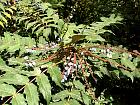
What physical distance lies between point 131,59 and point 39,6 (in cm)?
121

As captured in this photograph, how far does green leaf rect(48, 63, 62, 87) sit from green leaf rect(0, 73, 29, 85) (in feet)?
0.54

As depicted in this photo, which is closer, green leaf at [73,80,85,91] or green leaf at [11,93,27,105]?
green leaf at [11,93,27,105]

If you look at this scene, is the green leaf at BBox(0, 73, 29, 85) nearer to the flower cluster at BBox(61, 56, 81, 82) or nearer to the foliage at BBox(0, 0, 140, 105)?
the foliage at BBox(0, 0, 140, 105)

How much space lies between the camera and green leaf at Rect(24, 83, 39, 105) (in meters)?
1.76

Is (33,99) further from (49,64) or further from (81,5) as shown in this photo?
(81,5)

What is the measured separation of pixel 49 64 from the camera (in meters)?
2.00

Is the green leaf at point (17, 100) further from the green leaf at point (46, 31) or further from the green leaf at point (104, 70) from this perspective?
the green leaf at point (46, 31)

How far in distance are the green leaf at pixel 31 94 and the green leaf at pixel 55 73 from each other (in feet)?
0.44

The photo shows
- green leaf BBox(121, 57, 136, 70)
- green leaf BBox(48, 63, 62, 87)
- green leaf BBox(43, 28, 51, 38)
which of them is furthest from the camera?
green leaf BBox(43, 28, 51, 38)

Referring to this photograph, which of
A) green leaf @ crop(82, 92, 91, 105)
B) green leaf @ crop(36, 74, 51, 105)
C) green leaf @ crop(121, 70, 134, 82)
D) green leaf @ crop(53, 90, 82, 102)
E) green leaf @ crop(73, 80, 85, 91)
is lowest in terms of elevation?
green leaf @ crop(82, 92, 91, 105)

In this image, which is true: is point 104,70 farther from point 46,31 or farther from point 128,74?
point 46,31

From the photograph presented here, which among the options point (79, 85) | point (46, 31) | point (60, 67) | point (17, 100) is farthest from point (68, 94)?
point (46, 31)

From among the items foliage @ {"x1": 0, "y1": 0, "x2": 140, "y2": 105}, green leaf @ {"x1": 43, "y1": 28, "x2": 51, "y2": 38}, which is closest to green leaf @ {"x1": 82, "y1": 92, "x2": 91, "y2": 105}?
foliage @ {"x1": 0, "y1": 0, "x2": 140, "y2": 105}

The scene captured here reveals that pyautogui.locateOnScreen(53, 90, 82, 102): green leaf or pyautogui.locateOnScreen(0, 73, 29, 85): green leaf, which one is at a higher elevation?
pyautogui.locateOnScreen(0, 73, 29, 85): green leaf
